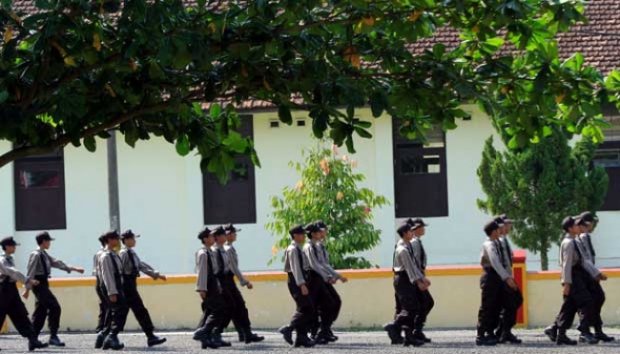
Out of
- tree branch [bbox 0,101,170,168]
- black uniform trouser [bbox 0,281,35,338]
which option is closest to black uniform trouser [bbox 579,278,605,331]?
black uniform trouser [bbox 0,281,35,338]

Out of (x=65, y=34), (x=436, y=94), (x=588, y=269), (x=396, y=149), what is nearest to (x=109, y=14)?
(x=65, y=34)

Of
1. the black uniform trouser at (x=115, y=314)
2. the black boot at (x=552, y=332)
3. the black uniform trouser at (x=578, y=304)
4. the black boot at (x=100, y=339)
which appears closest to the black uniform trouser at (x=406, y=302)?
the black boot at (x=552, y=332)

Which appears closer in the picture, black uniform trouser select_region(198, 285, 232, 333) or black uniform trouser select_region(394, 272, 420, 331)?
black uniform trouser select_region(394, 272, 420, 331)

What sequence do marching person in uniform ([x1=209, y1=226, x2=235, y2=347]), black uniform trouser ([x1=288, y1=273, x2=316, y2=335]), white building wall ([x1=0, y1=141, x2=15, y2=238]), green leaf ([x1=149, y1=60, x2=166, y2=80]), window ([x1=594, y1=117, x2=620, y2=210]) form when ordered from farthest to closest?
1. white building wall ([x1=0, y1=141, x2=15, y2=238])
2. window ([x1=594, y1=117, x2=620, y2=210])
3. marching person in uniform ([x1=209, y1=226, x2=235, y2=347])
4. black uniform trouser ([x1=288, y1=273, x2=316, y2=335])
5. green leaf ([x1=149, y1=60, x2=166, y2=80])

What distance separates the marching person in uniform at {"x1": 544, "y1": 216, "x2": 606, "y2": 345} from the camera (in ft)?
55.8

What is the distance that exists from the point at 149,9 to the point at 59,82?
2.27 feet

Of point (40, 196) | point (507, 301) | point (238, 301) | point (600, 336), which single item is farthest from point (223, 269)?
point (40, 196)

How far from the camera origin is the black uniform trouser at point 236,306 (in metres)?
18.7

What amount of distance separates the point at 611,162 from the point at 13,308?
12682 mm

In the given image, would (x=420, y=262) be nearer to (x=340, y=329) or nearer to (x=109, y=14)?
(x=340, y=329)

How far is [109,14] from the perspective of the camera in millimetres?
7727

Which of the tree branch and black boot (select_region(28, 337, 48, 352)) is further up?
the tree branch

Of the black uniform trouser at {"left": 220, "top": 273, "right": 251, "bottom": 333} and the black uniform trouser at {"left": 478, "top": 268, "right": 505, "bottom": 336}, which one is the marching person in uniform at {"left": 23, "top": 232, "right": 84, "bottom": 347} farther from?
the black uniform trouser at {"left": 478, "top": 268, "right": 505, "bottom": 336}

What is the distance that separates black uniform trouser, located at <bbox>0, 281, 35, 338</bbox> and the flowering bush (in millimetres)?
6079
